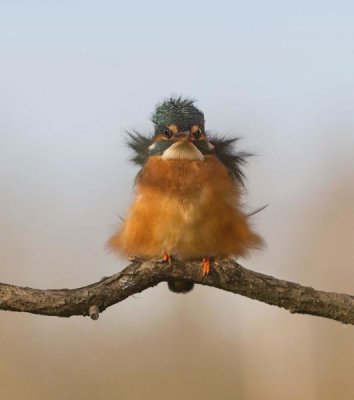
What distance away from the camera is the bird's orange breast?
9.03 ft

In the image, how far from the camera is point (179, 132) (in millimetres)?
2984

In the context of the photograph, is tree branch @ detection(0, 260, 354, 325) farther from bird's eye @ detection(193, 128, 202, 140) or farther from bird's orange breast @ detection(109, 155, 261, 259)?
bird's eye @ detection(193, 128, 202, 140)

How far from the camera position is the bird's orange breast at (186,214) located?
9.03 ft

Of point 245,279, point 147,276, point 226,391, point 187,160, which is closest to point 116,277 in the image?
point 147,276

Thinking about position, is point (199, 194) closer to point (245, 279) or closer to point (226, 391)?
point (245, 279)

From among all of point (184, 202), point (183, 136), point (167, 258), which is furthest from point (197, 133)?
point (167, 258)

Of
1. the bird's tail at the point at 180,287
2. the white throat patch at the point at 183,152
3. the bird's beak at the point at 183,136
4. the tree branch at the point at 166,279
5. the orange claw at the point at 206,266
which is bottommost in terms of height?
the tree branch at the point at 166,279

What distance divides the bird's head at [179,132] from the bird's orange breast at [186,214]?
42 millimetres

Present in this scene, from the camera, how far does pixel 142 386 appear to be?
4930mm

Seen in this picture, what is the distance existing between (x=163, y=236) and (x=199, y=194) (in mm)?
193

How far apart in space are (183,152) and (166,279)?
557 mm

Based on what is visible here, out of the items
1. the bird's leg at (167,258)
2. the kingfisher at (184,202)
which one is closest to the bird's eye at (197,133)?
the kingfisher at (184,202)

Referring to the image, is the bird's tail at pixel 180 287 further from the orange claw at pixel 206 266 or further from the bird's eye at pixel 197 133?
the bird's eye at pixel 197 133

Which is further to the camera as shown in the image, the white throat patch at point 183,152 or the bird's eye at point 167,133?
the bird's eye at point 167,133
